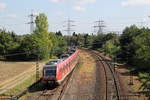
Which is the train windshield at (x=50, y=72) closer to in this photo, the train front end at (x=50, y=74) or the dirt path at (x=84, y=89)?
the train front end at (x=50, y=74)

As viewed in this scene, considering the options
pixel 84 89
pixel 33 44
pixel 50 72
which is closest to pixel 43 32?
pixel 33 44

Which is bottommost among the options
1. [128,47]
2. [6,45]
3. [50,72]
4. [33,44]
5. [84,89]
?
[84,89]

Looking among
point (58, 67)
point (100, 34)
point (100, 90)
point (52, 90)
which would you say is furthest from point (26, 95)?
point (100, 34)

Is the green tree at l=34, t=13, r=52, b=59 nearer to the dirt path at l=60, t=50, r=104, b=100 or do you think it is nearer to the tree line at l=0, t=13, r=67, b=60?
the tree line at l=0, t=13, r=67, b=60

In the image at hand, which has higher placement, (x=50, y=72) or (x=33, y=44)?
(x=33, y=44)

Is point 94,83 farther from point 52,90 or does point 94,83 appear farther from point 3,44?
point 3,44

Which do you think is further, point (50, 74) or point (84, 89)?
point (50, 74)

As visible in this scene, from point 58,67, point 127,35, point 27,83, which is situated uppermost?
point 127,35

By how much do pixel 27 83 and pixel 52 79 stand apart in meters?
5.91

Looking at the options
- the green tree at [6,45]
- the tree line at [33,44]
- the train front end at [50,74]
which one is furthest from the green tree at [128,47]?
the green tree at [6,45]

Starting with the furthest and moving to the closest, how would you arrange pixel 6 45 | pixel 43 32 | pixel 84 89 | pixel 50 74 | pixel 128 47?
pixel 6 45
pixel 43 32
pixel 128 47
pixel 50 74
pixel 84 89

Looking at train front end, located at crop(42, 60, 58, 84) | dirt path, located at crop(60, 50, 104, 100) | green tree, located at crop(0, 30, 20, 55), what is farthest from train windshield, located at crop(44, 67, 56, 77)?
green tree, located at crop(0, 30, 20, 55)

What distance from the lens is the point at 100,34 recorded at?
87062mm

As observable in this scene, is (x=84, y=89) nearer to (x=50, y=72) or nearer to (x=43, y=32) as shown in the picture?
(x=50, y=72)
